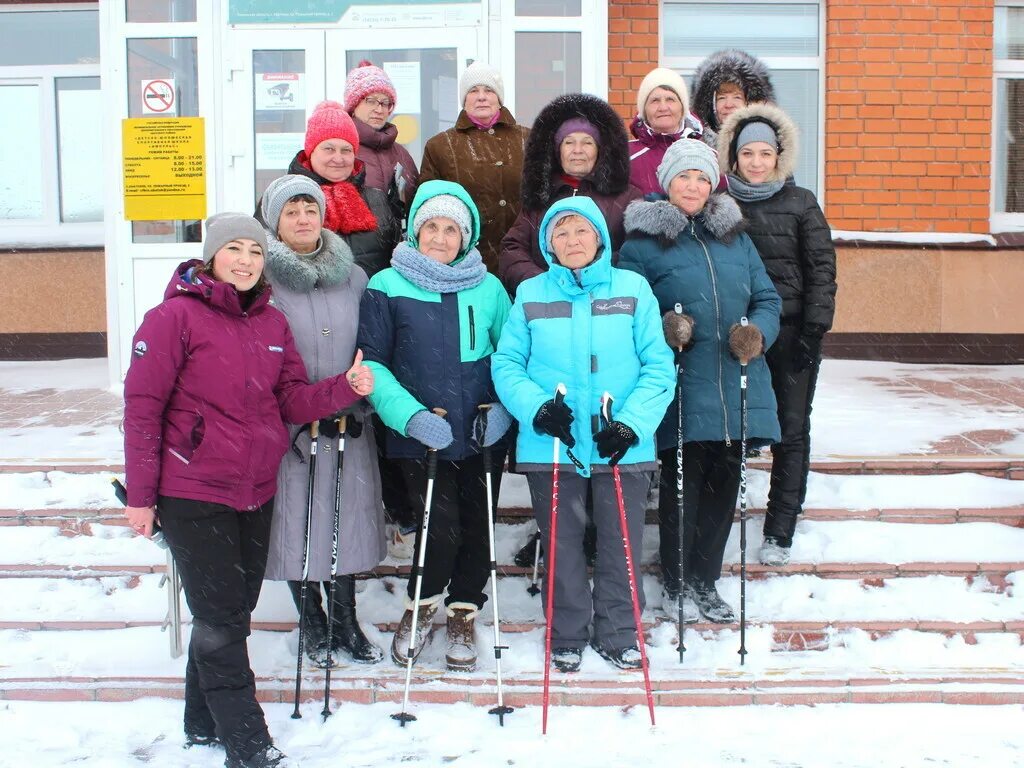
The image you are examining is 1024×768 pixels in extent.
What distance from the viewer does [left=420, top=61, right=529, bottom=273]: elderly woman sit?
4.84 metres

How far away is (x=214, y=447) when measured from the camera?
3.23 meters

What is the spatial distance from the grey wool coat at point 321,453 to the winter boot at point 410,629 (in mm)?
247

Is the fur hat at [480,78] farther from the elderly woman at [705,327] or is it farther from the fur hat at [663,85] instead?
the elderly woman at [705,327]

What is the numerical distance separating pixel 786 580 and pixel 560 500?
1.21 metres

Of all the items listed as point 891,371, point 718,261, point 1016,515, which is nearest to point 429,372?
point 718,261

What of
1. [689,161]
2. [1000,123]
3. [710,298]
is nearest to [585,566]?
[710,298]

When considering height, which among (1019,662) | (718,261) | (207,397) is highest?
(718,261)

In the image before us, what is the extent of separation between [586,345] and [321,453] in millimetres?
1073

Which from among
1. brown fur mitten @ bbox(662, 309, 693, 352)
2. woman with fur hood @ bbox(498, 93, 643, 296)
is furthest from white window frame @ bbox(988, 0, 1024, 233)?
brown fur mitten @ bbox(662, 309, 693, 352)

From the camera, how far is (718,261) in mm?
4117

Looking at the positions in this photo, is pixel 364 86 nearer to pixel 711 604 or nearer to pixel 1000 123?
pixel 711 604

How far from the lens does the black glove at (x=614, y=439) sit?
3651 millimetres

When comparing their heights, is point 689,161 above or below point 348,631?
above

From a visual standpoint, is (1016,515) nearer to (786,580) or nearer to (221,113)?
(786,580)
